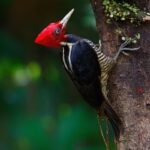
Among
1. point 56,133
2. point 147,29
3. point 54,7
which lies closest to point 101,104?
point 147,29

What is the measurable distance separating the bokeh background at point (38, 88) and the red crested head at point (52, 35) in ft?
5.23

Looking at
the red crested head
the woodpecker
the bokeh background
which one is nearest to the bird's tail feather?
the woodpecker

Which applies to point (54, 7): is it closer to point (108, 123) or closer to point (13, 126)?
point (13, 126)

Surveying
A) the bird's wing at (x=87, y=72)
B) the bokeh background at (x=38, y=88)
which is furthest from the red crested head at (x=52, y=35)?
the bokeh background at (x=38, y=88)

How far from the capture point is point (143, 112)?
508 cm

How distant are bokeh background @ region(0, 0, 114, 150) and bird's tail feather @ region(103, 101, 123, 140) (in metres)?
1.39

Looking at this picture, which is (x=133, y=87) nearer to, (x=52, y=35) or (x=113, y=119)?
(x=113, y=119)

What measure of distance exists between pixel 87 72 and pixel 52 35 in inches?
13.2

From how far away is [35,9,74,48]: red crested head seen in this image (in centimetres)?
493

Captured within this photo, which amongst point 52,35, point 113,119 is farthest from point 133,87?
point 52,35

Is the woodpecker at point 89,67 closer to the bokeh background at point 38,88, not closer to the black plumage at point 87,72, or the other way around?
the black plumage at point 87,72

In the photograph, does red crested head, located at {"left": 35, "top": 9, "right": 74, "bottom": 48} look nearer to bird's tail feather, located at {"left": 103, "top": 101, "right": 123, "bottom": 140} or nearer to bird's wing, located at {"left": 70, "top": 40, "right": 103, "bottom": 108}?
bird's wing, located at {"left": 70, "top": 40, "right": 103, "bottom": 108}

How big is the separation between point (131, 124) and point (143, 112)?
11cm

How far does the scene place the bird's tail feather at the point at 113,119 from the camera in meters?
5.08
